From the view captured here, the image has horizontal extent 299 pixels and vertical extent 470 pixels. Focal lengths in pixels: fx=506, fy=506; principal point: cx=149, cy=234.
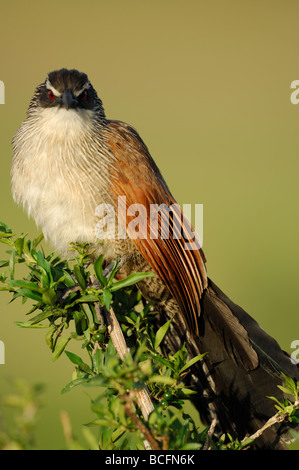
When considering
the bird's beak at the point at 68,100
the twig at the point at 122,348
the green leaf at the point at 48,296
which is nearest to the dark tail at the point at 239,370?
the twig at the point at 122,348

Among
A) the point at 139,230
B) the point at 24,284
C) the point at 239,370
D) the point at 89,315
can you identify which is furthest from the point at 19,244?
the point at 239,370

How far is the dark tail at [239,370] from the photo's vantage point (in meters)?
1.37

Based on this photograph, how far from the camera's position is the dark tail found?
137 cm

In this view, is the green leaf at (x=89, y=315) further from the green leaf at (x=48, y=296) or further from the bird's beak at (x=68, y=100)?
the bird's beak at (x=68, y=100)

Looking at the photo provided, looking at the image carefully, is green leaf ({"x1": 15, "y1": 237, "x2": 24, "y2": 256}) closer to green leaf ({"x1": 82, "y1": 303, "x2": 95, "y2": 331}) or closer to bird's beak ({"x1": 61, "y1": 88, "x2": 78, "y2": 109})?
green leaf ({"x1": 82, "y1": 303, "x2": 95, "y2": 331})

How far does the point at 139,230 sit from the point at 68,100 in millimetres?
466

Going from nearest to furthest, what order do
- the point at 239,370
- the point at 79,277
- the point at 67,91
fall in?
the point at 79,277, the point at 239,370, the point at 67,91

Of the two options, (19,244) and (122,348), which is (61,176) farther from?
(122,348)

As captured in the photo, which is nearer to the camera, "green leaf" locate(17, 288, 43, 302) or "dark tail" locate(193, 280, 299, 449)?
"green leaf" locate(17, 288, 43, 302)

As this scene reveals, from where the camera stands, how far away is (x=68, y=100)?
1.59 m

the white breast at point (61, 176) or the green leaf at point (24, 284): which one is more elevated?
the white breast at point (61, 176)

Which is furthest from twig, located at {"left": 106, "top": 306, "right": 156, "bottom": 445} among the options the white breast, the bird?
the white breast

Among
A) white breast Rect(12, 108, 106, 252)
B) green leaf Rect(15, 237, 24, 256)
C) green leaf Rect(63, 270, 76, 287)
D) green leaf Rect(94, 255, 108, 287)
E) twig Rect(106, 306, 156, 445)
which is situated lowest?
twig Rect(106, 306, 156, 445)

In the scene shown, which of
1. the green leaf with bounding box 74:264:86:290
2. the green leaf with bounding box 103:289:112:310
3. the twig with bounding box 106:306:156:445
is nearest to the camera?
the twig with bounding box 106:306:156:445
